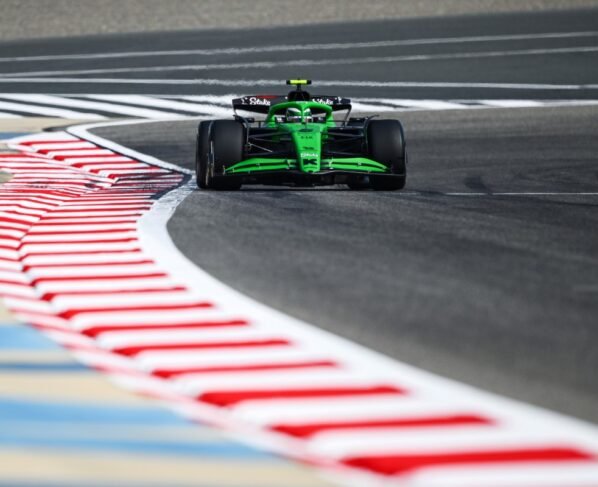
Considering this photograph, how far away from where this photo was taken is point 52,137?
18484mm

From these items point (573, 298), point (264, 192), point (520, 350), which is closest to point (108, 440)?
point (520, 350)

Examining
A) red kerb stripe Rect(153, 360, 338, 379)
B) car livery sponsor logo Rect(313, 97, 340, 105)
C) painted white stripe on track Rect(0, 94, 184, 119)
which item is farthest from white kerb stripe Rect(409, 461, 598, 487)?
painted white stripe on track Rect(0, 94, 184, 119)

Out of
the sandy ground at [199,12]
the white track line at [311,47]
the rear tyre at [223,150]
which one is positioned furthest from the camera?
the sandy ground at [199,12]

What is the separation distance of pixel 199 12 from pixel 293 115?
25.9 meters

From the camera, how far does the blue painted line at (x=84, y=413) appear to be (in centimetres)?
494

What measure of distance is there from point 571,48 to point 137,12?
13555mm

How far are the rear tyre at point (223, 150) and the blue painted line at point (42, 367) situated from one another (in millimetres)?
7445

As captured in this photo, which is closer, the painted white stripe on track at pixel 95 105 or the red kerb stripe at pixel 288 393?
the red kerb stripe at pixel 288 393

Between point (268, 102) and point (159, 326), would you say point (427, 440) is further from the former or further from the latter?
point (268, 102)

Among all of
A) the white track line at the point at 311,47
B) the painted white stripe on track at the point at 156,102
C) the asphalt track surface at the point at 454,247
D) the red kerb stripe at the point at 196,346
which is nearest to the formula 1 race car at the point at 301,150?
the asphalt track surface at the point at 454,247

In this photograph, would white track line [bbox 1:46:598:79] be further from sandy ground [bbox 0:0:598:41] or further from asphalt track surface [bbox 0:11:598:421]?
sandy ground [bbox 0:0:598:41]

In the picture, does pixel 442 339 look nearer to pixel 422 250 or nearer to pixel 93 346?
pixel 93 346

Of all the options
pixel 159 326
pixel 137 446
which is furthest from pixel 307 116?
pixel 137 446

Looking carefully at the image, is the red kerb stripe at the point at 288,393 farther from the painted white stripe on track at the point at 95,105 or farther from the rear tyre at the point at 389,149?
the painted white stripe on track at the point at 95,105
